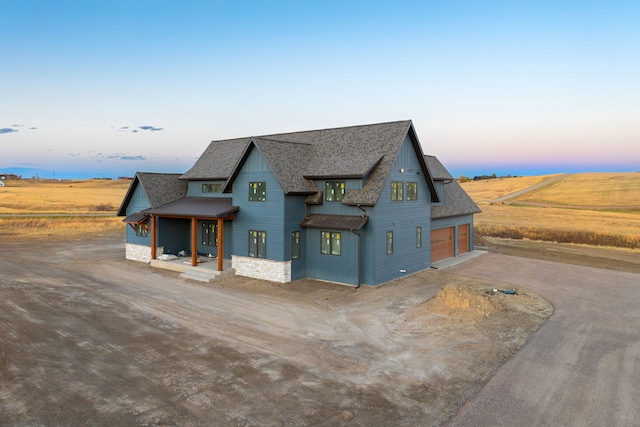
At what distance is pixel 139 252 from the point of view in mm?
29594

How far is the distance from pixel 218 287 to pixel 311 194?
7.20 m

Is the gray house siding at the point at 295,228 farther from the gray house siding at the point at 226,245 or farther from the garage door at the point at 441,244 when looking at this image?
the garage door at the point at 441,244

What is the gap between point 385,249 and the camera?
22.6 m

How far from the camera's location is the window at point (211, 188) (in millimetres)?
28797

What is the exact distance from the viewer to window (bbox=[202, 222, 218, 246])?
28.9m

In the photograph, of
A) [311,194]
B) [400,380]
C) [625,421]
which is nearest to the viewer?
[625,421]

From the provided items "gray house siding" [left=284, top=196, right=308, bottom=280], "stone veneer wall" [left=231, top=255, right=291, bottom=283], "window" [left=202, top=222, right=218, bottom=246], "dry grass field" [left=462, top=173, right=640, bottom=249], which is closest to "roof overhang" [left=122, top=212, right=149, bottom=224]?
"window" [left=202, top=222, right=218, bottom=246]

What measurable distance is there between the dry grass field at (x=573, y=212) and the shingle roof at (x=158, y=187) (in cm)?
3127

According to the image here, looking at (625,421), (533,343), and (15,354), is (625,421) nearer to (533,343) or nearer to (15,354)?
(533,343)

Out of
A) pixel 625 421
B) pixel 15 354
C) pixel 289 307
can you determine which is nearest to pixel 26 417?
pixel 15 354

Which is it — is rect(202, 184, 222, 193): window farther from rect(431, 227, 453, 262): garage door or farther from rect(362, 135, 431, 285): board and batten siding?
rect(431, 227, 453, 262): garage door

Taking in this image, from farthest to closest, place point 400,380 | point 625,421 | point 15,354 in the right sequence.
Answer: point 15,354
point 400,380
point 625,421

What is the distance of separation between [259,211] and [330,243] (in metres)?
4.40

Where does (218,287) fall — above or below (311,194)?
below
